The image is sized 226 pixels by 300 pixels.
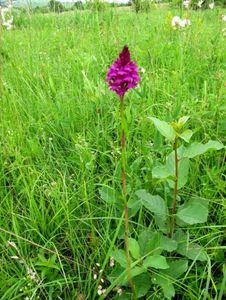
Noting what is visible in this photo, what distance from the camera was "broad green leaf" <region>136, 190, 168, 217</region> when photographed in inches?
45.5

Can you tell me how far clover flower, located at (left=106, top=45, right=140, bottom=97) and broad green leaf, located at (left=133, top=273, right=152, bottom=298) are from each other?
528mm

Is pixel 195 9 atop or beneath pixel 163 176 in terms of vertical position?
atop

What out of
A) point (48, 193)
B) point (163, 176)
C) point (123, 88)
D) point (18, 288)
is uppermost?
point (123, 88)

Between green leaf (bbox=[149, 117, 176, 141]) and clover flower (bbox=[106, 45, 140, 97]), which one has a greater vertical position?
clover flower (bbox=[106, 45, 140, 97])

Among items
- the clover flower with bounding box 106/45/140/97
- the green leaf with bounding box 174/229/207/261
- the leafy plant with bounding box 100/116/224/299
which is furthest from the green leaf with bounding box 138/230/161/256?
the clover flower with bounding box 106/45/140/97

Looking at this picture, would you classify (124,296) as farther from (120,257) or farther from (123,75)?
(123,75)

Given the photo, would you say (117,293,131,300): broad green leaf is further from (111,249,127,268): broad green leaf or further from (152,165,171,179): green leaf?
(152,165,171,179): green leaf

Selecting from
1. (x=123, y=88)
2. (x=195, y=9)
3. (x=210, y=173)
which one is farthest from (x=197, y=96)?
(x=195, y=9)

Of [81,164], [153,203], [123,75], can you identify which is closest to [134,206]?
[153,203]

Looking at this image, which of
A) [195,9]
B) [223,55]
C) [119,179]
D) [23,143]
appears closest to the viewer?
[119,179]

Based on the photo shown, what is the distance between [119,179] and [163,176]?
240 mm

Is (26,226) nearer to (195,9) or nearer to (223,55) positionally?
(223,55)

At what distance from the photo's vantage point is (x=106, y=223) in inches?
48.8

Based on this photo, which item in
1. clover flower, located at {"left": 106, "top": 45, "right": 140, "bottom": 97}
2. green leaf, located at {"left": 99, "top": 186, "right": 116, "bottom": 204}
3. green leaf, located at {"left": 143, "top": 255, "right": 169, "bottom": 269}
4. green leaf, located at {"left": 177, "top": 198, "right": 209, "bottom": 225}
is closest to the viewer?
clover flower, located at {"left": 106, "top": 45, "right": 140, "bottom": 97}
